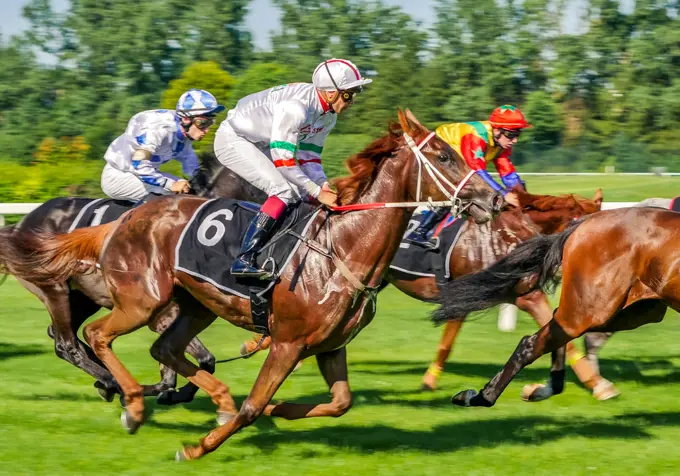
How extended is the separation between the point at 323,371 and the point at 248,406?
1.88ft

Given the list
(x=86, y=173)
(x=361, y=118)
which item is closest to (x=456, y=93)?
(x=361, y=118)

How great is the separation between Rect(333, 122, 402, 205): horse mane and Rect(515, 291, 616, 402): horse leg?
198cm

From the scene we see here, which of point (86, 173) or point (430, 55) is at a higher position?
point (86, 173)

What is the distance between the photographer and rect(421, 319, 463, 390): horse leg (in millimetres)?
7590

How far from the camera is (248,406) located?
5.45m

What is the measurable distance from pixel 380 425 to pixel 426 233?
1.84 metres

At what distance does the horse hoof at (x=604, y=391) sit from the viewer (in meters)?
7.12

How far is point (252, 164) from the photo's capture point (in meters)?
6.03

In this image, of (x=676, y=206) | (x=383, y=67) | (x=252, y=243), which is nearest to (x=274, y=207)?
(x=252, y=243)

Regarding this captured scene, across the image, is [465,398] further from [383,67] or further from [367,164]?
[383,67]

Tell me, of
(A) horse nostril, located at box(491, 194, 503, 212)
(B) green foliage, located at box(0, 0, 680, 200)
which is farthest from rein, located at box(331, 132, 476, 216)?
(B) green foliage, located at box(0, 0, 680, 200)

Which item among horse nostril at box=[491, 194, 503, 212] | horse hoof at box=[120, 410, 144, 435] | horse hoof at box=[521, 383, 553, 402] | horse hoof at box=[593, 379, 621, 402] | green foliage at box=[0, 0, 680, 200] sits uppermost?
horse nostril at box=[491, 194, 503, 212]

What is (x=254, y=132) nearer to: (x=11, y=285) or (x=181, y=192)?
(x=181, y=192)

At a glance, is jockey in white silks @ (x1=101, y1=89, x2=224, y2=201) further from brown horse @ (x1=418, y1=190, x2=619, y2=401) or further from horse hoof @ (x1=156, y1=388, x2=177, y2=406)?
brown horse @ (x1=418, y1=190, x2=619, y2=401)
